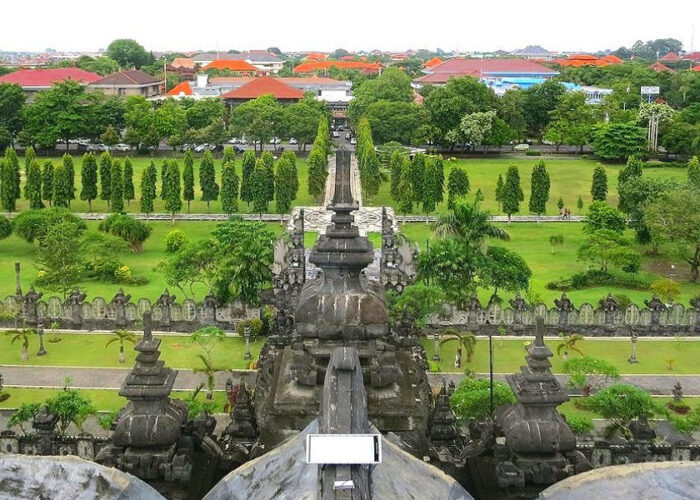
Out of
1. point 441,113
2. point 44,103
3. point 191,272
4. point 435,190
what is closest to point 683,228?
point 435,190

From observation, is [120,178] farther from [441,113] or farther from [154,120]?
[441,113]

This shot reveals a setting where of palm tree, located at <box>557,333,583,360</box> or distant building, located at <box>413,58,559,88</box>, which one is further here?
distant building, located at <box>413,58,559,88</box>

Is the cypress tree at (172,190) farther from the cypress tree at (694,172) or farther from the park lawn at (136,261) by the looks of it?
the cypress tree at (694,172)

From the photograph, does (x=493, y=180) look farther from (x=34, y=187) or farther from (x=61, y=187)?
(x=34, y=187)

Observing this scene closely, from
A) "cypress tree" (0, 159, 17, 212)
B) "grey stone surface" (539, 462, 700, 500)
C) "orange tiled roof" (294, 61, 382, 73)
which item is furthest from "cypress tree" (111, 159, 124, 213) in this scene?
"orange tiled roof" (294, 61, 382, 73)

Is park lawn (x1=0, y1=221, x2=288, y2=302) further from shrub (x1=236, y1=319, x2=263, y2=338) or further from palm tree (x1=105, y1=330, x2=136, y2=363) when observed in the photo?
palm tree (x1=105, y1=330, x2=136, y2=363)

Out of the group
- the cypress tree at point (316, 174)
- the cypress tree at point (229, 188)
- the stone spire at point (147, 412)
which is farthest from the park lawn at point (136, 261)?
the stone spire at point (147, 412)
